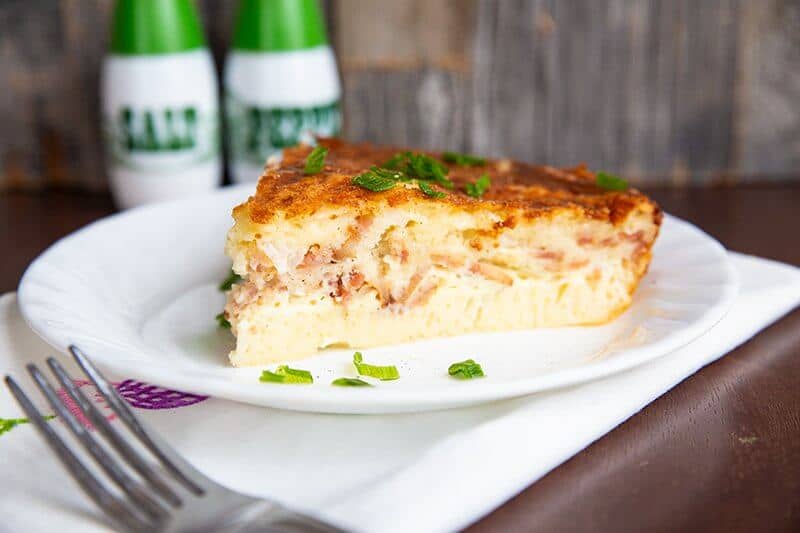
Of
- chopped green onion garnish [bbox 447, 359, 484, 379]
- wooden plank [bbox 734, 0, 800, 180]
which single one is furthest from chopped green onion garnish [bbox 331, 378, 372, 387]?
wooden plank [bbox 734, 0, 800, 180]

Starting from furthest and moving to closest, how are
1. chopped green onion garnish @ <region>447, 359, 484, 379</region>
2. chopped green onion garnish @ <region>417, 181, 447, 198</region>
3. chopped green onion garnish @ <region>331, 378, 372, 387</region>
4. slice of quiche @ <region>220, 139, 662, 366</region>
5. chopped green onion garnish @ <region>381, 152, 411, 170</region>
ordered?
chopped green onion garnish @ <region>381, 152, 411, 170</region>
chopped green onion garnish @ <region>417, 181, 447, 198</region>
slice of quiche @ <region>220, 139, 662, 366</region>
chopped green onion garnish @ <region>447, 359, 484, 379</region>
chopped green onion garnish @ <region>331, 378, 372, 387</region>

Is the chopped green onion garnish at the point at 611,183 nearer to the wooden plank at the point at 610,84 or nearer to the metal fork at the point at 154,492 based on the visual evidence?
the metal fork at the point at 154,492

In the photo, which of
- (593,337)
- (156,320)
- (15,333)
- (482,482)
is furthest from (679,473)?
(15,333)

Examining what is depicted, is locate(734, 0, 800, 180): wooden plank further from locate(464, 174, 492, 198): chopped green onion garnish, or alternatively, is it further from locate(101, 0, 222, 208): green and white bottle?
locate(101, 0, 222, 208): green and white bottle

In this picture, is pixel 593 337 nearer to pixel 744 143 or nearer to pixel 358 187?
pixel 358 187

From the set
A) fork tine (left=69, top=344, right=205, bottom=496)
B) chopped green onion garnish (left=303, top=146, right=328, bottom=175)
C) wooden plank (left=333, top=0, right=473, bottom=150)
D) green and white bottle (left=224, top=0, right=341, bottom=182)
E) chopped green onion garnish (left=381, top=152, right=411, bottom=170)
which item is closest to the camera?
fork tine (left=69, top=344, right=205, bottom=496)

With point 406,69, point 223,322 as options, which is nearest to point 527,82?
point 406,69

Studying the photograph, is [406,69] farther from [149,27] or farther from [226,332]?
[226,332]
